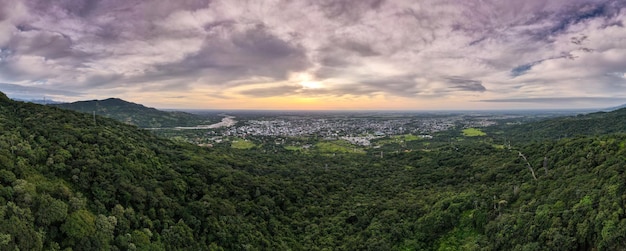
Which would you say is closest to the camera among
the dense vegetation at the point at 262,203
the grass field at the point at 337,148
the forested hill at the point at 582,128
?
the dense vegetation at the point at 262,203

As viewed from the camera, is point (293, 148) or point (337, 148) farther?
point (337, 148)

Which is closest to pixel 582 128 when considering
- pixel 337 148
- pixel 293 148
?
pixel 337 148

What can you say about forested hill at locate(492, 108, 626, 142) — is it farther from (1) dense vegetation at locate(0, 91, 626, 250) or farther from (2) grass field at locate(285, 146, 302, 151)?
(2) grass field at locate(285, 146, 302, 151)

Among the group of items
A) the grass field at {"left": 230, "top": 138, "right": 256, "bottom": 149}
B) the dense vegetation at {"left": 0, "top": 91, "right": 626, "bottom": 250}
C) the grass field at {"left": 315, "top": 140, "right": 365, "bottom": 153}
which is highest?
the dense vegetation at {"left": 0, "top": 91, "right": 626, "bottom": 250}

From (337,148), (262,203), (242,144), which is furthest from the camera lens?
(242,144)

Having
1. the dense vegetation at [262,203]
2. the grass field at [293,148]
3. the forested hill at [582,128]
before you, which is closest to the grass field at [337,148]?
the grass field at [293,148]

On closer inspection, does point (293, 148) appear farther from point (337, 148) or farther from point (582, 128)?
point (582, 128)

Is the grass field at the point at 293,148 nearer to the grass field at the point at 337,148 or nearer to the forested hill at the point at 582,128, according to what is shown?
the grass field at the point at 337,148

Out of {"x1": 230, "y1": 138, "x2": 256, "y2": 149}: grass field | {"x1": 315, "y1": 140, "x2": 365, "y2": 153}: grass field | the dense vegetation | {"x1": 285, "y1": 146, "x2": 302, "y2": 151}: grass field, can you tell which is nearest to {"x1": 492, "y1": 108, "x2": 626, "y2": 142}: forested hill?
{"x1": 315, "y1": 140, "x2": 365, "y2": 153}: grass field

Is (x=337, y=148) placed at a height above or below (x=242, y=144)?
below
